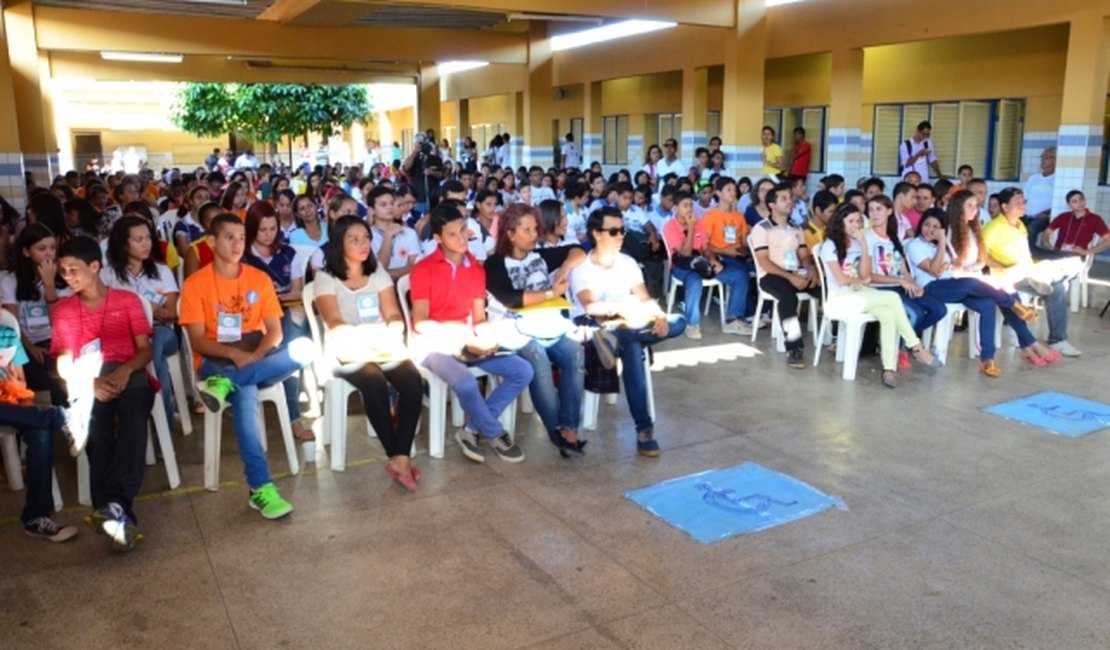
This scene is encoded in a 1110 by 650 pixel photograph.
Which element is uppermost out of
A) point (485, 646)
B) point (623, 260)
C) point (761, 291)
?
point (623, 260)

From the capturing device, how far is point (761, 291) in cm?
669

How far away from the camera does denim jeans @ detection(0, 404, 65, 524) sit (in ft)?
11.6

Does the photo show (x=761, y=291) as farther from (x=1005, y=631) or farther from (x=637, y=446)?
(x=1005, y=631)

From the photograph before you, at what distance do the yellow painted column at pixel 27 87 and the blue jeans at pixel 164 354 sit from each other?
10022 mm

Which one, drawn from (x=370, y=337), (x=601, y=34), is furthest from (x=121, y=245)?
(x=601, y=34)

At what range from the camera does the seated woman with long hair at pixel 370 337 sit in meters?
4.09

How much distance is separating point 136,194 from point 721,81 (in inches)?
399

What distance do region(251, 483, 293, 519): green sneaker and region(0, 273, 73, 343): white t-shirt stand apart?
145cm

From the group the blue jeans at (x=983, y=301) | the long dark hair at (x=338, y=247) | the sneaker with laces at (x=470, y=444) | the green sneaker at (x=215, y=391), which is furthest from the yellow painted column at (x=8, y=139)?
the blue jeans at (x=983, y=301)

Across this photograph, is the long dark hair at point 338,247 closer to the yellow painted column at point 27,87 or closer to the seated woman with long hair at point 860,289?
the seated woman with long hair at point 860,289

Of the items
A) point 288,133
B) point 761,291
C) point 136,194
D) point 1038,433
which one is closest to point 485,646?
point 1038,433

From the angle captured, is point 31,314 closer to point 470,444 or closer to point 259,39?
point 470,444

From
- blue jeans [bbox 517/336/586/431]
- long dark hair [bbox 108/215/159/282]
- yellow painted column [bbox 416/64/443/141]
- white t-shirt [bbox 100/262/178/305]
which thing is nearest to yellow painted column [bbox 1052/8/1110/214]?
blue jeans [bbox 517/336/586/431]

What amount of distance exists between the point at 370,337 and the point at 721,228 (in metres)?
4.01
